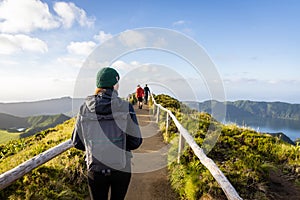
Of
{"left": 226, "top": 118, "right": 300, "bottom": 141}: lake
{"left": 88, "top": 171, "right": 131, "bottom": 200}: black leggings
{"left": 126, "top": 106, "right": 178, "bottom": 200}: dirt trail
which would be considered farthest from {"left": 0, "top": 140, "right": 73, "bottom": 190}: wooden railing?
{"left": 226, "top": 118, "right": 300, "bottom": 141}: lake

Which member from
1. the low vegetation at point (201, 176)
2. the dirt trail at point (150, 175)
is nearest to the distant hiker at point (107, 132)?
the low vegetation at point (201, 176)

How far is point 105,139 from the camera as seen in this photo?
2.50 meters

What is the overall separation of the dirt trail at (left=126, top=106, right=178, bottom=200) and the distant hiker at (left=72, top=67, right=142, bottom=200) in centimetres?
263

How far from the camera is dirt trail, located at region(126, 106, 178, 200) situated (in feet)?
16.9

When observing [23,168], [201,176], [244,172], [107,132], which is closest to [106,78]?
[107,132]

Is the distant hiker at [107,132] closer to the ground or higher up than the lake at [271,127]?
higher up

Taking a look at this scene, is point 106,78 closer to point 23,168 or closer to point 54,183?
point 23,168

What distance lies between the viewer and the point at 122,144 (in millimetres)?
2561

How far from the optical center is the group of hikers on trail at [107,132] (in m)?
2.49

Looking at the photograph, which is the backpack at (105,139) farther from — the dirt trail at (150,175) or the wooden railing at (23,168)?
the dirt trail at (150,175)

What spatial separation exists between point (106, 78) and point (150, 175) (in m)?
4.27

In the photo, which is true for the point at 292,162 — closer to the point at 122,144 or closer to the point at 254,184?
the point at 254,184

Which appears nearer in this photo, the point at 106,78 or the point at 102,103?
the point at 102,103

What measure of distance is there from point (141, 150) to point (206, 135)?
7.72 feet
